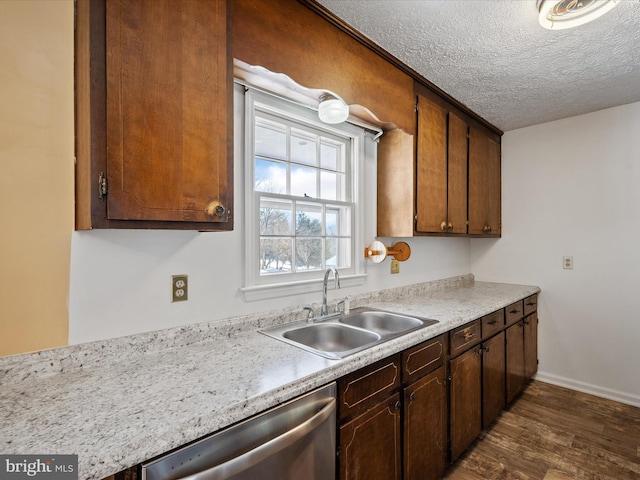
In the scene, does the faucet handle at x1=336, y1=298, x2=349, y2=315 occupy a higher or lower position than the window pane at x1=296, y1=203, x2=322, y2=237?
lower

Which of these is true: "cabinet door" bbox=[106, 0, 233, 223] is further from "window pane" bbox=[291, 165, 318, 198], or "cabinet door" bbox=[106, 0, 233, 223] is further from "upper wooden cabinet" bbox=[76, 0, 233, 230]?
"window pane" bbox=[291, 165, 318, 198]

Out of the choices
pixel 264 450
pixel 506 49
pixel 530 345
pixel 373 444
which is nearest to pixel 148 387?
pixel 264 450

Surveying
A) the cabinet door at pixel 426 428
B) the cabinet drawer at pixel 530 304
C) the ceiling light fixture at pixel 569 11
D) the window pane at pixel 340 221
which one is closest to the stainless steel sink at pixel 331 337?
the cabinet door at pixel 426 428

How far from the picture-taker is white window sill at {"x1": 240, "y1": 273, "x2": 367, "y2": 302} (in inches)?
64.7

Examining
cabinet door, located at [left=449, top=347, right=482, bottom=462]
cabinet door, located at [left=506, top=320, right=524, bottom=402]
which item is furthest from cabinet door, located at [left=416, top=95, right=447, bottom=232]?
cabinet door, located at [left=506, top=320, right=524, bottom=402]

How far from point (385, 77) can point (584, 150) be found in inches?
81.0

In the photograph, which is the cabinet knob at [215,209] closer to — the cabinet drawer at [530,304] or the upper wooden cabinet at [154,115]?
the upper wooden cabinet at [154,115]

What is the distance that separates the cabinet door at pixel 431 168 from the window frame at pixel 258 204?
0.38m

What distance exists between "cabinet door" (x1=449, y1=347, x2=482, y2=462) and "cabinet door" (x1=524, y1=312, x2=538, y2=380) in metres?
1.00

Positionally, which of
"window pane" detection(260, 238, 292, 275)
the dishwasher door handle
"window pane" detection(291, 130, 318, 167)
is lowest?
the dishwasher door handle

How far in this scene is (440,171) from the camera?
2.44m

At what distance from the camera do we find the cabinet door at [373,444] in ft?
4.08

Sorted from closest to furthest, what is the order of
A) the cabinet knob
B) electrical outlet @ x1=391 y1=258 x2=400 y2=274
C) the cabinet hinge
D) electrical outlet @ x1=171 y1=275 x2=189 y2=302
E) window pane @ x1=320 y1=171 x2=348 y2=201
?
the cabinet hinge < the cabinet knob < electrical outlet @ x1=171 y1=275 x2=189 y2=302 < window pane @ x1=320 y1=171 x2=348 y2=201 < electrical outlet @ x1=391 y1=258 x2=400 y2=274

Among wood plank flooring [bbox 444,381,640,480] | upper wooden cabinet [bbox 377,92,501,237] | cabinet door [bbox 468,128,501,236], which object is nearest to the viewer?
wood plank flooring [bbox 444,381,640,480]
